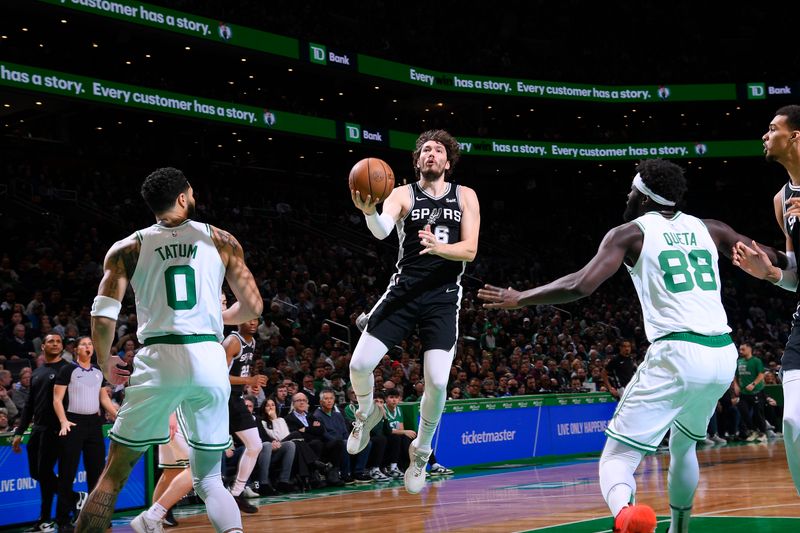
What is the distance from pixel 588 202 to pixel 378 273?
17.4 meters

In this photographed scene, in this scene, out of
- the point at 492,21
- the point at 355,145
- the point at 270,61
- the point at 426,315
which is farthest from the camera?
the point at 492,21

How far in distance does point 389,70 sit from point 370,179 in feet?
83.9

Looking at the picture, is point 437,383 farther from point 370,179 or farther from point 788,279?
point 788,279

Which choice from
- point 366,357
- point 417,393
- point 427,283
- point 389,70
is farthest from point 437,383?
point 389,70

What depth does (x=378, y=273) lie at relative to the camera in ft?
86.4

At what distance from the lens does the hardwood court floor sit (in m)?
8.63

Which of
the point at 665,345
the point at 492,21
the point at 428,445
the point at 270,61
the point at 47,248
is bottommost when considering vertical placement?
the point at 428,445

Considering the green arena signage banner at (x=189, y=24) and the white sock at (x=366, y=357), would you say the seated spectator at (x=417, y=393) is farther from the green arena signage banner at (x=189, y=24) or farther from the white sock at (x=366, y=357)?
the green arena signage banner at (x=189, y=24)

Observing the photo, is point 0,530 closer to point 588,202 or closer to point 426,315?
point 426,315

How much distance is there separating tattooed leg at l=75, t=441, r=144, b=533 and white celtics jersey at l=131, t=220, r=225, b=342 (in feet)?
2.23

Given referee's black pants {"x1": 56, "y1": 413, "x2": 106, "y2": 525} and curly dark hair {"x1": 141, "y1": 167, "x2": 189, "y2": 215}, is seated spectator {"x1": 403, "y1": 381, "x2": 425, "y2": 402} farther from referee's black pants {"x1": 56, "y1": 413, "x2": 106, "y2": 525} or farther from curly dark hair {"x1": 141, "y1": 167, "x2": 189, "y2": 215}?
curly dark hair {"x1": 141, "y1": 167, "x2": 189, "y2": 215}

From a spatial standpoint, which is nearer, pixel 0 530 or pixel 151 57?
pixel 0 530

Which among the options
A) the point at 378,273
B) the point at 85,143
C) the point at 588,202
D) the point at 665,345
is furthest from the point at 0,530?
the point at 588,202

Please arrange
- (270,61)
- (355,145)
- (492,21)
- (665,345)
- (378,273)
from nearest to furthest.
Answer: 1. (665,345)
2. (378,273)
3. (270,61)
4. (355,145)
5. (492,21)
